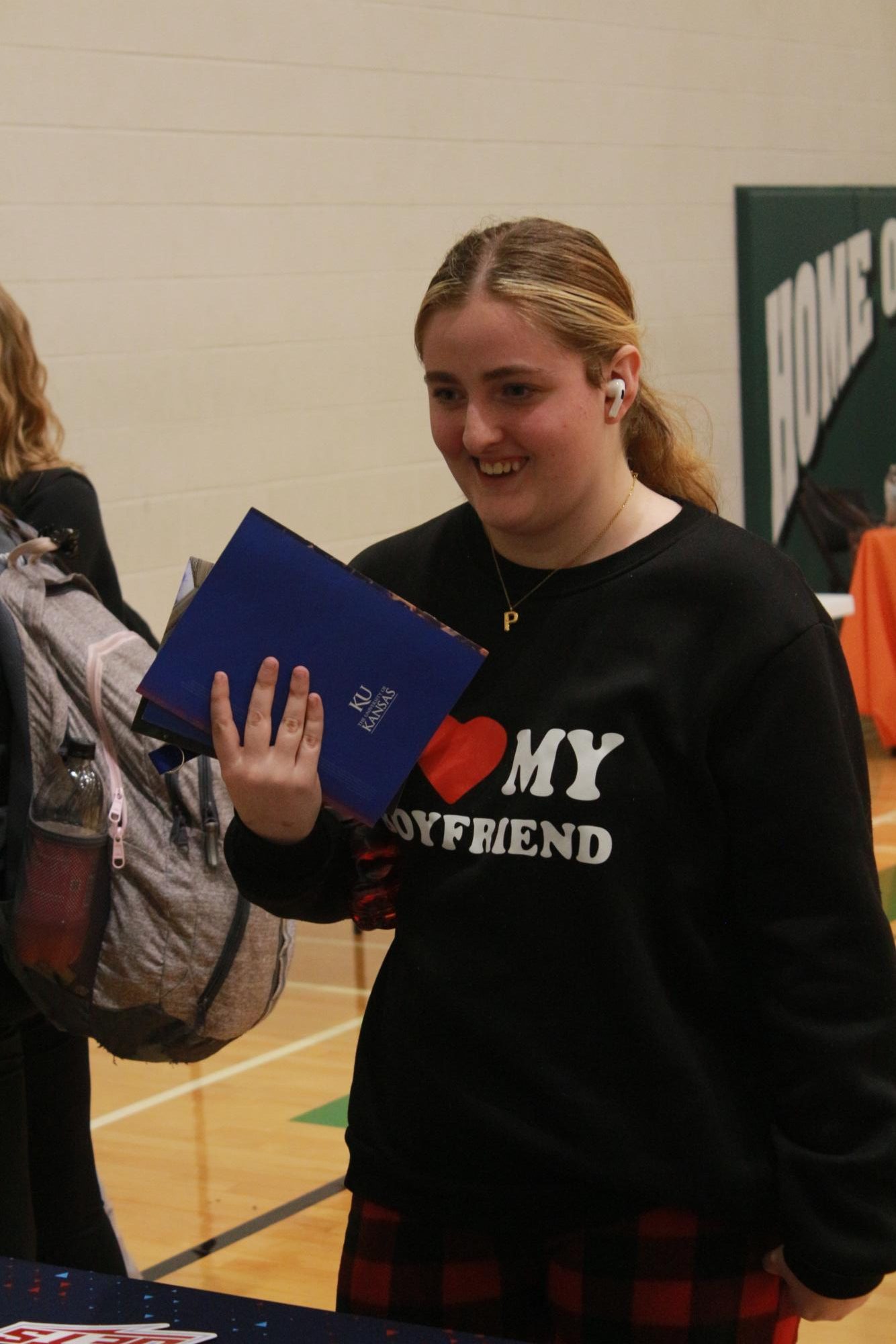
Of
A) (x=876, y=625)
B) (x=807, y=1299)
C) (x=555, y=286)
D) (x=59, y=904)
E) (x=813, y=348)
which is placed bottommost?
(x=876, y=625)

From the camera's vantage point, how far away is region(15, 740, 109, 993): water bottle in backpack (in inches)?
73.5

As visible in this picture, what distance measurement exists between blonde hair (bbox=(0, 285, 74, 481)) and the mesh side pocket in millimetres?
1178

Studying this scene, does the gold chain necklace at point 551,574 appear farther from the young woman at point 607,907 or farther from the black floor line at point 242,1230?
the black floor line at point 242,1230

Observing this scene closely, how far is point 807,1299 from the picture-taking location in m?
1.31

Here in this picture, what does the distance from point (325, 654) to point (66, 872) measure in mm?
650

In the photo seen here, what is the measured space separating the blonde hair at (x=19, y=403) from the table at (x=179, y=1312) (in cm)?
185

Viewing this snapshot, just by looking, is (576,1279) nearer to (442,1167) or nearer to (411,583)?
(442,1167)

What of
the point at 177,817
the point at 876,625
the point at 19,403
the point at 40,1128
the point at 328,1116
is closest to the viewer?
the point at 177,817

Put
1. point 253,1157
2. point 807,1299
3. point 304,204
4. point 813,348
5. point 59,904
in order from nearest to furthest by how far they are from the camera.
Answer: point 807,1299 → point 59,904 → point 253,1157 → point 304,204 → point 813,348

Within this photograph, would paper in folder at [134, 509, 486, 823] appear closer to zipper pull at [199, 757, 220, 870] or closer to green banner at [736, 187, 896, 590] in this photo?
zipper pull at [199, 757, 220, 870]

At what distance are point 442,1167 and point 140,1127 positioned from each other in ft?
8.35

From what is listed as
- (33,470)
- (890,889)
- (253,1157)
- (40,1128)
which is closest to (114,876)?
(40,1128)

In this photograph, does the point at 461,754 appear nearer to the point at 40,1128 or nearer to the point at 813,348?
the point at 40,1128

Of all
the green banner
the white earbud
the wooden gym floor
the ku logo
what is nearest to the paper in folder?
the ku logo
